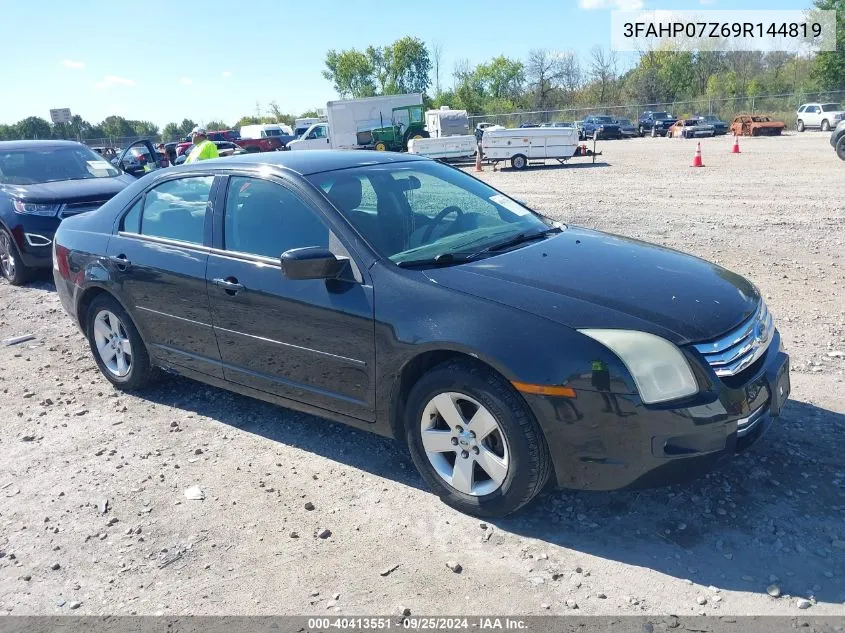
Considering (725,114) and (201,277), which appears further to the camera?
(725,114)

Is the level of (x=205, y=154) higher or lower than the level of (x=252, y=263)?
higher

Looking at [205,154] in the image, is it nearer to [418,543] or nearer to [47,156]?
[47,156]

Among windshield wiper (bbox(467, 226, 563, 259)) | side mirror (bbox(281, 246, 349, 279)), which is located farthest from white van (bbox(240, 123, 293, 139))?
side mirror (bbox(281, 246, 349, 279))

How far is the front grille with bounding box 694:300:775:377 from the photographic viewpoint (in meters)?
3.07

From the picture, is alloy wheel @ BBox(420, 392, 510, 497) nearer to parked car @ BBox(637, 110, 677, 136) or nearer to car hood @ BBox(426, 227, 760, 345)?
car hood @ BBox(426, 227, 760, 345)

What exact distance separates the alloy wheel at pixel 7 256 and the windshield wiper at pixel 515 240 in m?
7.41

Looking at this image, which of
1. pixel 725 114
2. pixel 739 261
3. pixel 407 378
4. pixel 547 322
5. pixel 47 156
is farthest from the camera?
pixel 725 114

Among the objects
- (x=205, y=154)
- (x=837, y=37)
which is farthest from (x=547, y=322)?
(x=837, y=37)

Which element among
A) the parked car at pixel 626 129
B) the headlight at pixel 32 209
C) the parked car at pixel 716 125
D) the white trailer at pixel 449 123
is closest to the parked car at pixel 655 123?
the parked car at pixel 626 129

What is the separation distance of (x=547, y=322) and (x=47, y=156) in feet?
29.8

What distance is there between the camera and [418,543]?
331 centimetres

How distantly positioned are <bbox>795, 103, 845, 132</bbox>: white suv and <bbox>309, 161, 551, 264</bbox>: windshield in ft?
143

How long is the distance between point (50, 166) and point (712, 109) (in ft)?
178

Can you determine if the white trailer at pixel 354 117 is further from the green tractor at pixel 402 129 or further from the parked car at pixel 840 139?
the parked car at pixel 840 139
